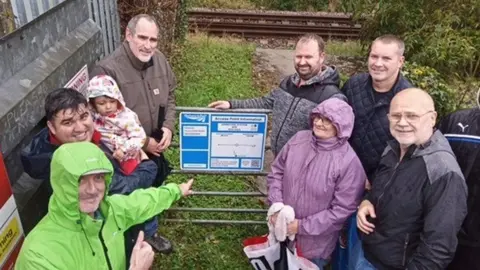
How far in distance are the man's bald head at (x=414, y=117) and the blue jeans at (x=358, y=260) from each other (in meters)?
0.86

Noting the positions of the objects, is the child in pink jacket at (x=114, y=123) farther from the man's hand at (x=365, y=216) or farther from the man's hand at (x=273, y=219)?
the man's hand at (x=365, y=216)

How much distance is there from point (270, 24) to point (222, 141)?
10.4 metres

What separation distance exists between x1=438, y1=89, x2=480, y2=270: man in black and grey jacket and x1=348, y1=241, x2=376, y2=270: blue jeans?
55 cm

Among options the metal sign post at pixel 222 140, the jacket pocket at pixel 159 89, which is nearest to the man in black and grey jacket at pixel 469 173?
the metal sign post at pixel 222 140

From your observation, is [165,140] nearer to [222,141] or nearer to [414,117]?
[222,141]

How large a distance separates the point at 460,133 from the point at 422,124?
39cm

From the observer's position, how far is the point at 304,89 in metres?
3.43

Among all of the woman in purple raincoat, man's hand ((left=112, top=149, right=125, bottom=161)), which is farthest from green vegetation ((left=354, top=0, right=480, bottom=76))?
man's hand ((left=112, top=149, right=125, bottom=161))

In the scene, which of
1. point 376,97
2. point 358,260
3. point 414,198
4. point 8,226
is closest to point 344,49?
point 376,97

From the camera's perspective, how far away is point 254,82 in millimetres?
9805

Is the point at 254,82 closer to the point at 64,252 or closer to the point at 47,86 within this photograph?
the point at 47,86

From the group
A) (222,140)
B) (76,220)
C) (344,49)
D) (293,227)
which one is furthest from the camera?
(344,49)

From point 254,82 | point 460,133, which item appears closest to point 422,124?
point 460,133

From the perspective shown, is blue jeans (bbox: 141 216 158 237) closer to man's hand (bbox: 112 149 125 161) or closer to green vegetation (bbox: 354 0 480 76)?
man's hand (bbox: 112 149 125 161)
